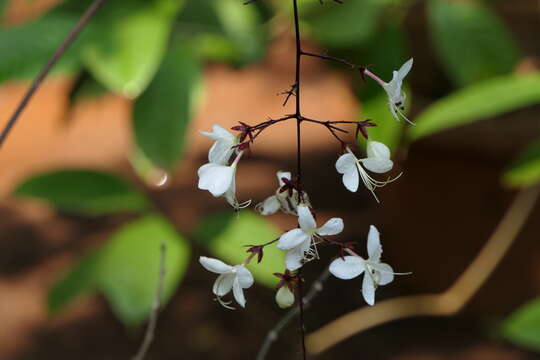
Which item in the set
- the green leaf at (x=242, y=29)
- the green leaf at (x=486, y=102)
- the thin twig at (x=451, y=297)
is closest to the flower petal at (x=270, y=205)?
the green leaf at (x=486, y=102)

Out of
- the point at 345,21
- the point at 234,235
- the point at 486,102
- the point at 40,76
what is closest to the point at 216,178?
the point at 40,76

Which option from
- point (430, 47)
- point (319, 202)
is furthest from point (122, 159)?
point (430, 47)

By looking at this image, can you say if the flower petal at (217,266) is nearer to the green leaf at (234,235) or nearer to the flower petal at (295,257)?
the flower petal at (295,257)

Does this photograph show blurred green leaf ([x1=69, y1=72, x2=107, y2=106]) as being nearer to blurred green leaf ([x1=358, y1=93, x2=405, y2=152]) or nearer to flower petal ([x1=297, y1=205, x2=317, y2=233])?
blurred green leaf ([x1=358, y1=93, x2=405, y2=152])

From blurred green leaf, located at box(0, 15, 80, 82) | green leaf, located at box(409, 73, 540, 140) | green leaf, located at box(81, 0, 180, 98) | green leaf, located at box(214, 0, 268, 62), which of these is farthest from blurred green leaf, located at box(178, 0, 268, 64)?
green leaf, located at box(409, 73, 540, 140)

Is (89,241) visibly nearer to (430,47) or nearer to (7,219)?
(7,219)

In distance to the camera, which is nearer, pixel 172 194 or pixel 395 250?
pixel 395 250

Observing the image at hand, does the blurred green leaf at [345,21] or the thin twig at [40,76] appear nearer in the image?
the thin twig at [40,76]
